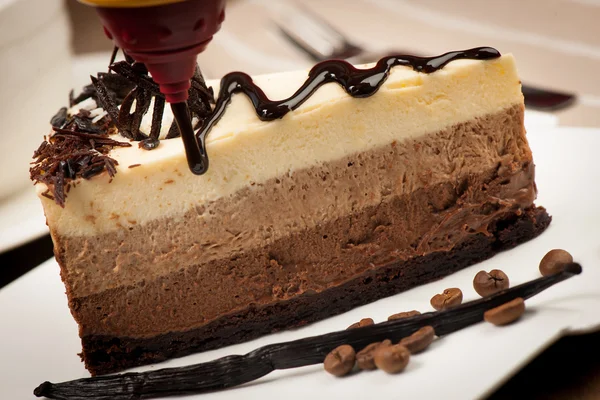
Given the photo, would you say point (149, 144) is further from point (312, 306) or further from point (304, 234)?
point (312, 306)

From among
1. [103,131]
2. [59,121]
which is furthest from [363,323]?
[59,121]

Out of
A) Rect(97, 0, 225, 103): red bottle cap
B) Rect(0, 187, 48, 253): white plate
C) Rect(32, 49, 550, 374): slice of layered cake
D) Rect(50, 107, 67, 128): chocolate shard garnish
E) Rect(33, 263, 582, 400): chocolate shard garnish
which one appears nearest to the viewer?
Rect(97, 0, 225, 103): red bottle cap

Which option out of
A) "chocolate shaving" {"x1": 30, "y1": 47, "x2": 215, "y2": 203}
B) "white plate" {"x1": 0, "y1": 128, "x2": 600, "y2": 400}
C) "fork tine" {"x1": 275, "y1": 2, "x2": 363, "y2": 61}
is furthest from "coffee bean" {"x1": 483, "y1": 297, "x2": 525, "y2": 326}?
"fork tine" {"x1": 275, "y1": 2, "x2": 363, "y2": 61}

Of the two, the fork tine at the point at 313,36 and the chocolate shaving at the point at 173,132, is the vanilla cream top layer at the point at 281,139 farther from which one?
the fork tine at the point at 313,36

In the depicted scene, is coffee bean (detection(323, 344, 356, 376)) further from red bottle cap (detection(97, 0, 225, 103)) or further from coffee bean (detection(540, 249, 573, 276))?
red bottle cap (detection(97, 0, 225, 103))

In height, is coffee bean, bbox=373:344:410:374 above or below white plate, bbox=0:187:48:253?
below

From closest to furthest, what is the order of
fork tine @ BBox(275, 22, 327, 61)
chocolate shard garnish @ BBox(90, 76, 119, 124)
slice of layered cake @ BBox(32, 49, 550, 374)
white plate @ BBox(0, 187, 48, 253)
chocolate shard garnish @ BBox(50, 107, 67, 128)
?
slice of layered cake @ BBox(32, 49, 550, 374) < chocolate shard garnish @ BBox(90, 76, 119, 124) < chocolate shard garnish @ BBox(50, 107, 67, 128) < white plate @ BBox(0, 187, 48, 253) < fork tine @ BBox(275, 22, 327, 61)
